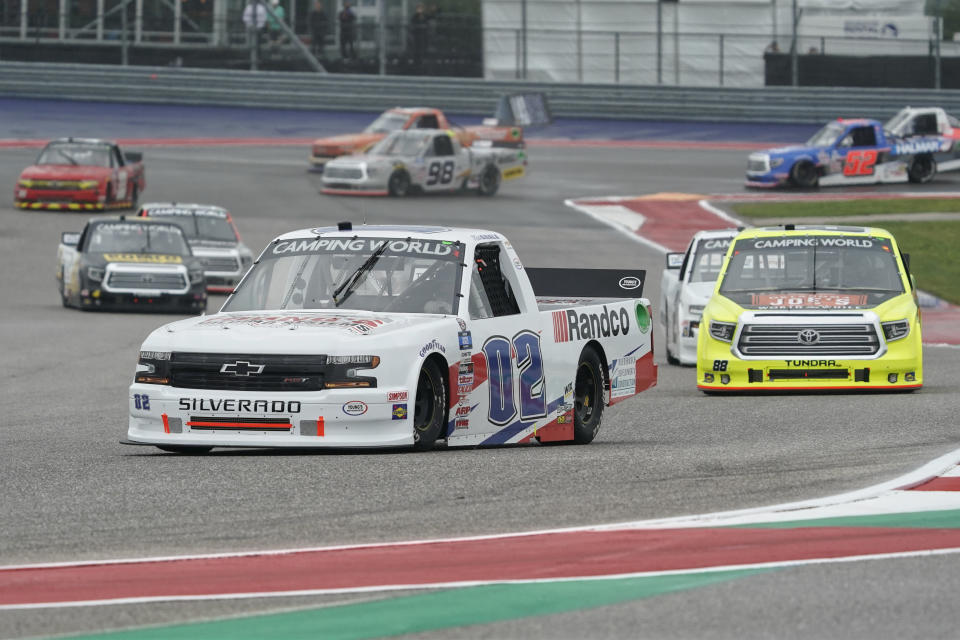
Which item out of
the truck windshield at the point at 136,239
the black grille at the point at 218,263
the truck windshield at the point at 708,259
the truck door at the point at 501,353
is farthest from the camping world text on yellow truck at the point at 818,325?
the black grille at the point at 218,263

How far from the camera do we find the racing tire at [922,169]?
146ft

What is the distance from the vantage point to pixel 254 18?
165 ft

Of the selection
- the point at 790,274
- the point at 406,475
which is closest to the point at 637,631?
the point at 406,475

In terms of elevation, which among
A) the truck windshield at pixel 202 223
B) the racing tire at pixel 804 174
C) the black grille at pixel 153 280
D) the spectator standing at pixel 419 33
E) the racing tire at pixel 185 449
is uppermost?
the spectator standing at pixel 419 33

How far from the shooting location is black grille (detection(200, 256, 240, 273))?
29.5 meters

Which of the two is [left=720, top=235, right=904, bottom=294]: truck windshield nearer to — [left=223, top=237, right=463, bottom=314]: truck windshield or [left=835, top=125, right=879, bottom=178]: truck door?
[left=223, top=237, right=463, bottom=314]: truck windshield

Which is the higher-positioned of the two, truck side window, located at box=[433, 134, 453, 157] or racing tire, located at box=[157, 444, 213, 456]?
truck side window, located at box=[433, 134, 453, 157]

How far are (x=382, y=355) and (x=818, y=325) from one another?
22.7ft

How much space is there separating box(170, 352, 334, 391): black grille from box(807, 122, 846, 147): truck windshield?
34467 millimetres

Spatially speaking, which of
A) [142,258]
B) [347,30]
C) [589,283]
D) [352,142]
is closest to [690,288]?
[589,283]

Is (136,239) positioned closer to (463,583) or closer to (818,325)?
(818,325)

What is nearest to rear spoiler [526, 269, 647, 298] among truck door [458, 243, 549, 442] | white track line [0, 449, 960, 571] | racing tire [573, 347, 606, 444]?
racing tire [573, 347, 606, 444]

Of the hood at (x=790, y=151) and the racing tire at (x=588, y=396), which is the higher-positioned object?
the hood at (x=790, y=151)

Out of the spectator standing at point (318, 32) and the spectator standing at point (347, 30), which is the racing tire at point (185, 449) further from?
the spectator standing at point (318, 32)
